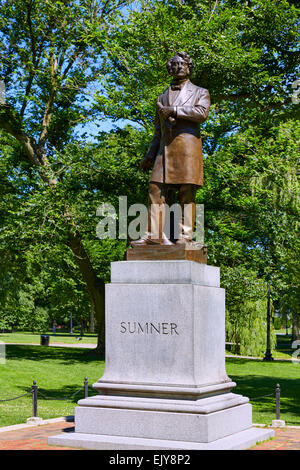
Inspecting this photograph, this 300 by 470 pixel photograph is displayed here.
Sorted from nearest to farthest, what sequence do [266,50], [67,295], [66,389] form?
[66,389] → [266,50] → [67,295]

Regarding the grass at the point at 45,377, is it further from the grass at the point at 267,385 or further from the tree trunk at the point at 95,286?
the grass at the point at 267,385

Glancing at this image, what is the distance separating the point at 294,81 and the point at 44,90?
1078cm

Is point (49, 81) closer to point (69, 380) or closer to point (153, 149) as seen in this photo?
point (69, 380)

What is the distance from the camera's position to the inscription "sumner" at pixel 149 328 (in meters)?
9.62

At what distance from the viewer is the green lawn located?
1634 cm

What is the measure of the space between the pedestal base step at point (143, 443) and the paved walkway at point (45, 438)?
0.13 metres

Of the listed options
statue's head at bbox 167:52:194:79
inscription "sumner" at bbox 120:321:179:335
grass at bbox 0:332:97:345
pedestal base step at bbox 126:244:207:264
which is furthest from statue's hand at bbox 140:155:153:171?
grass at bbox 0:332:97:345

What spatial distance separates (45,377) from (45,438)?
12.6 metres

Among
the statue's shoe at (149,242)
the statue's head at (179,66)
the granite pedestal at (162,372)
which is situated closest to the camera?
the granite pedestal at (162,372)

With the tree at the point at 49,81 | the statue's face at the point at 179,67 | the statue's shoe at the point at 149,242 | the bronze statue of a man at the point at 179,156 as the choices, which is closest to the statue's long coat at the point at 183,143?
the bronze statue of a man at the point at 179,156

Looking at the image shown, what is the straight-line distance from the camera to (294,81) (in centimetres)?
2322

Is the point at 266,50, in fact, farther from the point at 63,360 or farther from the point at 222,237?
the point at 63,360

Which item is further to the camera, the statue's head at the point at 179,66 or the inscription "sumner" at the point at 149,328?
the statue's head at the point at 179,66

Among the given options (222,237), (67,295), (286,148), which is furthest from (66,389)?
(67,295)
